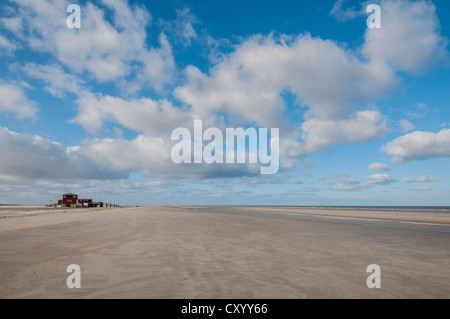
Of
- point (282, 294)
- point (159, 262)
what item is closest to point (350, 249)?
point (282, 294)

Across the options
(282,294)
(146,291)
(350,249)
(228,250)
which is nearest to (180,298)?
(146,291)

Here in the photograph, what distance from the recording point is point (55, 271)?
7.74 meters

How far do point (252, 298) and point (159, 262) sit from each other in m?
4.42

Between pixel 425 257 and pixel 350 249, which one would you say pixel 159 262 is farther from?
pixel 425 257

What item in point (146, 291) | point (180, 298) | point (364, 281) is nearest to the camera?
point (180, 298)

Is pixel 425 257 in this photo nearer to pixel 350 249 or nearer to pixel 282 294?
pixel 350 249

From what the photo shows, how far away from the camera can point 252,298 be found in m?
5.86
